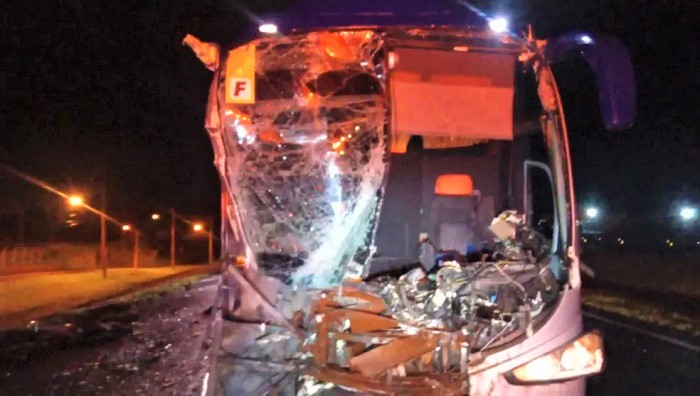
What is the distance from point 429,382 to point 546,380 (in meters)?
0.67

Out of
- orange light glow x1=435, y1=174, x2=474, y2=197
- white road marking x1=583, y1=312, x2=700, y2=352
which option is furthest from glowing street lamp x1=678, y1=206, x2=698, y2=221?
orange light glow x1=435, y1=174, x2=474, y2=197

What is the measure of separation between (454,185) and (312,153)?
1.55 m

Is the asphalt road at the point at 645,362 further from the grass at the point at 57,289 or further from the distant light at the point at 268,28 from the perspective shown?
the grass at the point at 57,289

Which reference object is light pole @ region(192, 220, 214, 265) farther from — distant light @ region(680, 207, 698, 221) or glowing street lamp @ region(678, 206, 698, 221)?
distant light @ region(680, 207, 698, 221)

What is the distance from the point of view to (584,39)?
5.13m

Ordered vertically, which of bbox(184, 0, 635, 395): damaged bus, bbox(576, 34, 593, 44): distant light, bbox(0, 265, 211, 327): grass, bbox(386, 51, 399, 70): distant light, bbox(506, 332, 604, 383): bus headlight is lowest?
bbox(0, 265, 211, 327): grass

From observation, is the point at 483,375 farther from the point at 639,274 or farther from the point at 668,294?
the point at 639,274

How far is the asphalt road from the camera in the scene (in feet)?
30.5

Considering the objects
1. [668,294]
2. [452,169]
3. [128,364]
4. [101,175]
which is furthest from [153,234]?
[452,169]

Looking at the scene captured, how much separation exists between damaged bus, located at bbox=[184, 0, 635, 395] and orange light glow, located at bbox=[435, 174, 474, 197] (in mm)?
471

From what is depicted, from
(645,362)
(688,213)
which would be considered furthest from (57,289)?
(688,213)

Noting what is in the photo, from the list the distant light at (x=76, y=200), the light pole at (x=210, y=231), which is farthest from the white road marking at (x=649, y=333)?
the distant light at (x=76, y=200)

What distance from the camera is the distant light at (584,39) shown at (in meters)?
5.11

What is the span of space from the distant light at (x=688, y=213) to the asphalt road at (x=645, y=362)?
126 feet
